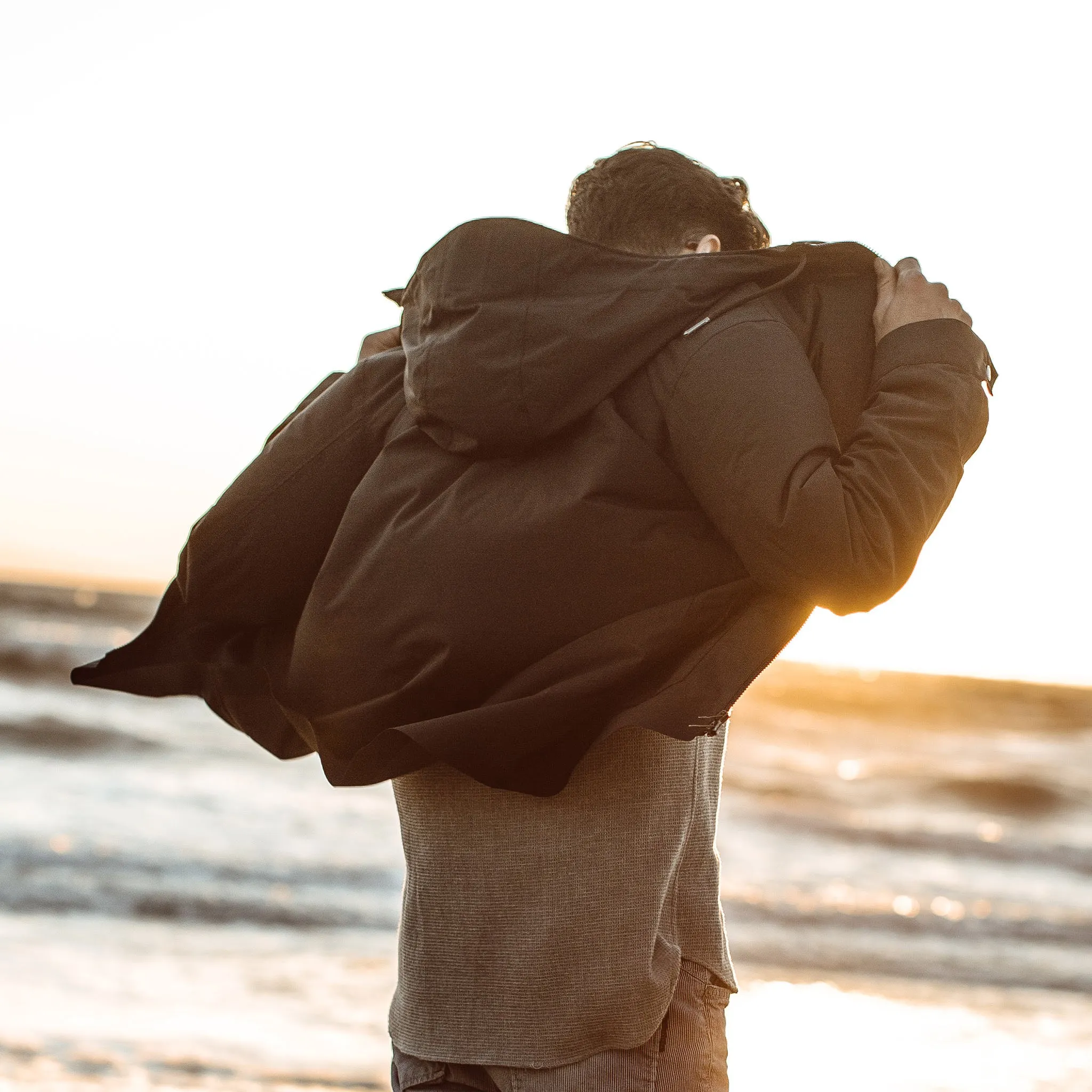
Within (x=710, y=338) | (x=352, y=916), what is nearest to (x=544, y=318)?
(x=710, y=338)

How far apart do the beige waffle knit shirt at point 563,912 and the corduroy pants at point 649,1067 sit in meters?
0.01

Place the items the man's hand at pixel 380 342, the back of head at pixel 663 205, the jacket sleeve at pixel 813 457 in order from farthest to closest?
the man's hand at pixel 380 342 → the back of head at pixel 663 205 → the jacket sleeve at pixel 813 457

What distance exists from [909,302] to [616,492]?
355 millimetres

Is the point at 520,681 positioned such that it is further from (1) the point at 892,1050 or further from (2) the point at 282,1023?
(1) the point at 892,1050

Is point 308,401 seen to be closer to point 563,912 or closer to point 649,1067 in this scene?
point 563,912

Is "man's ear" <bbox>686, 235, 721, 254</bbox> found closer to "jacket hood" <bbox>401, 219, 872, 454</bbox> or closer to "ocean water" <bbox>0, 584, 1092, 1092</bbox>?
"jacket hood" <bbox>401, 219, 872, 454</bbox>

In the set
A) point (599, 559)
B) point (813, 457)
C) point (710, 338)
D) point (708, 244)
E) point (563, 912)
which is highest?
point (708, 244)

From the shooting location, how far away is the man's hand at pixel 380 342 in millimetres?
1506

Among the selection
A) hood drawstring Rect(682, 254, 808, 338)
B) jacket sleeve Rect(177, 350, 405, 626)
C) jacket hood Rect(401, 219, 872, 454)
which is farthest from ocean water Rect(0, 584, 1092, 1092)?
Answer: hood drawstring Rect(682, 254, 808, 338)

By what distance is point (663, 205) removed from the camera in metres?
1.36

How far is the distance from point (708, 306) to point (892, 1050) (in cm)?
407

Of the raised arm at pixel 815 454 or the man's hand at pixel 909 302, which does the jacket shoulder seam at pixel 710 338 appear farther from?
the man's hand at pixel 909 302

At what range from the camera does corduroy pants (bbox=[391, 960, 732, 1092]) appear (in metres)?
1.25

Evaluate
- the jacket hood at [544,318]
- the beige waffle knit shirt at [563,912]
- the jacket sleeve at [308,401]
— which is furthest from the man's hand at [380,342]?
the beige waffle knit shirt at [563,912]
